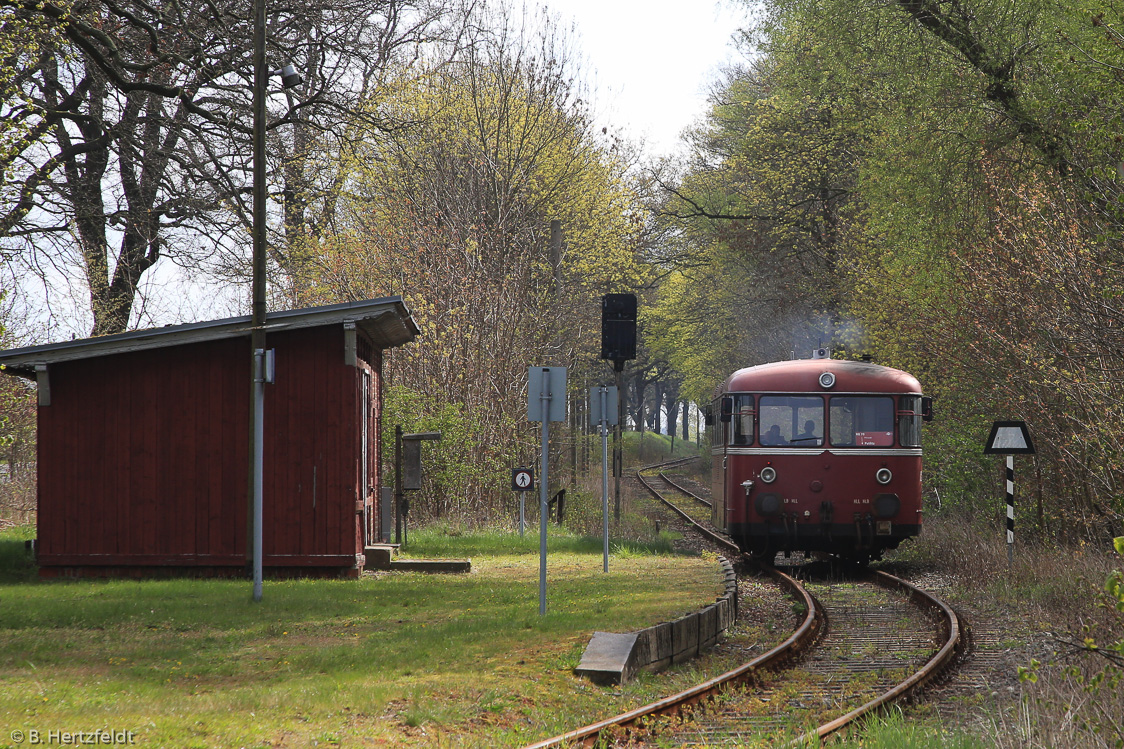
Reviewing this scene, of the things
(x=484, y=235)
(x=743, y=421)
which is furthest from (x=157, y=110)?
(x=743, y=421)

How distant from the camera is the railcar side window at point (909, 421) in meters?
15.5

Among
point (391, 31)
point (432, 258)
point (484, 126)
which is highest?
point (391, 31)

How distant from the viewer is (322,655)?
8.94 m

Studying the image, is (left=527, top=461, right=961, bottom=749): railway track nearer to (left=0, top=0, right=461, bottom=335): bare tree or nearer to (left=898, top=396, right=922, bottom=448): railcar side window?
(left=898, top=396, right=922, bottom=448): railcar side window

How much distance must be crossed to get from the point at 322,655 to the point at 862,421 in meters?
9.18

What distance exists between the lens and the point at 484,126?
2641 cm

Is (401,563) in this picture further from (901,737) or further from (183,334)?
(901,737)

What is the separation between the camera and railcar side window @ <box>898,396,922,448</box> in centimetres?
1549

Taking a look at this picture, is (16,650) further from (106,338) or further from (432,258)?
(432,258)

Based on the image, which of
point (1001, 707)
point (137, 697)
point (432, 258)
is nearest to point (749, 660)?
point (1001, 707)

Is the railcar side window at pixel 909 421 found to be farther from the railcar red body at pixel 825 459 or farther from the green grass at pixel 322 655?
the green grass at pixel 322 655

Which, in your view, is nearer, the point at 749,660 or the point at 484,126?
the point at 749,660

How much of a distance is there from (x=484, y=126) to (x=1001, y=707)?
21.3 m

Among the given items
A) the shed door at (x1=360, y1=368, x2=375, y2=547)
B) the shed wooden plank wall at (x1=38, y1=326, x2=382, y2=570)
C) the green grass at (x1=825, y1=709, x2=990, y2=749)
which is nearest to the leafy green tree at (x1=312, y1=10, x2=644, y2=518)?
the shed door at (x1=360, y1=368, x2=375, y2=547)
